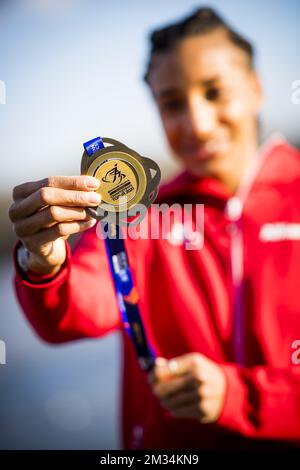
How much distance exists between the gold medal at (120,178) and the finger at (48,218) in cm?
4

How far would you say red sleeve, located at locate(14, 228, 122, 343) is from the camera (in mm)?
893

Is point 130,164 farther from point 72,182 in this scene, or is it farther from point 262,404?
point 262,404

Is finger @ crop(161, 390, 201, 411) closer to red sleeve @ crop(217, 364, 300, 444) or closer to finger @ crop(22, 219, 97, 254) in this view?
red sleeve @ crop(217, 364, 300, 444)

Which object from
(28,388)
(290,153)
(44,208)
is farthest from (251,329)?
(28,388)

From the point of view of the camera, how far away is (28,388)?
7.56 ft

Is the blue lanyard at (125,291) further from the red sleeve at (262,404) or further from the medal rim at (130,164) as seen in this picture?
the red sleeve at (262,404)

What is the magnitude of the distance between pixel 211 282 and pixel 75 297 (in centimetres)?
33

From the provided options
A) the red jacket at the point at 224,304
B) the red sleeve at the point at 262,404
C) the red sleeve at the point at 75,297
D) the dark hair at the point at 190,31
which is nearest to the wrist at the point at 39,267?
the red sleeve at the point at 75,297

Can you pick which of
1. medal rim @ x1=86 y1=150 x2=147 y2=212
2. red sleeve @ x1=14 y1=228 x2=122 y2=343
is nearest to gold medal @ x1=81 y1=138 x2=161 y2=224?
medal rim @ x1=86 y1=150 x2=147 y2=212

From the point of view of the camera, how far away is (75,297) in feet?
3.27

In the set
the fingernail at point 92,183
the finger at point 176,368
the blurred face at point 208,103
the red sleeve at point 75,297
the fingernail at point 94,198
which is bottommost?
the finger at point 176,368

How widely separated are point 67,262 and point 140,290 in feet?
1.06

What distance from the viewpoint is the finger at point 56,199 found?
721 millimetres
